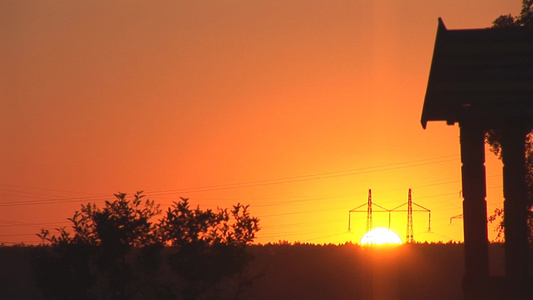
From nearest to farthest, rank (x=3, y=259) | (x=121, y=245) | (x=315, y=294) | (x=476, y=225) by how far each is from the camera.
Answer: (x=476, y=225), (x=121, y=245), (x=315, y=294), (x=3, y=259)

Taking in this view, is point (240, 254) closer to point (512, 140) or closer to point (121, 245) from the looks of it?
point (121, 245)

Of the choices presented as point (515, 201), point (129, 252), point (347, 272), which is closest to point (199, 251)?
point (129, 252)

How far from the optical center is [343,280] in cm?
6706

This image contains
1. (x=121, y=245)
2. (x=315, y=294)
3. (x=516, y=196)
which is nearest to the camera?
(x=516, y=196)

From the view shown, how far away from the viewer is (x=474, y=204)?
11062 millimetres

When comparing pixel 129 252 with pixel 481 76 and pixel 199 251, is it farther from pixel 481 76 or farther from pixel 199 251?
pixel 481 76

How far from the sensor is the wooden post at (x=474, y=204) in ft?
36.0

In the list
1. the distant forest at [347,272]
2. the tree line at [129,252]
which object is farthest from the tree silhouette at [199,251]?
the distant forest at [347,272]

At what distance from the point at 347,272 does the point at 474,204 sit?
2300 inches

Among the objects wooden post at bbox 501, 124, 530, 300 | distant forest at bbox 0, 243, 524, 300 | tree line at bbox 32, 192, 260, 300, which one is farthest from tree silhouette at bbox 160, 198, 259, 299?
distant forest at bbox 0, 243, 524, 300

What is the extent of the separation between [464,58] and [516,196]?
7.60 ft

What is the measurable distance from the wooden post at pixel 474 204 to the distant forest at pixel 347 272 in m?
46.6

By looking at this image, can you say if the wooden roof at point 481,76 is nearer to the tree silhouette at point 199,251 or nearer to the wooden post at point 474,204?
the wooden post at point 474,204

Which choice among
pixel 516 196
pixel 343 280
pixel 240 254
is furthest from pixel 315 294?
pixel 516 196
